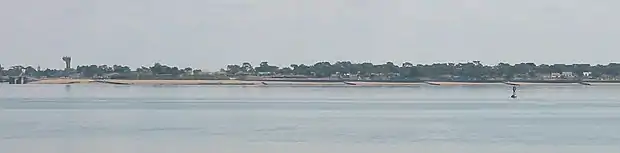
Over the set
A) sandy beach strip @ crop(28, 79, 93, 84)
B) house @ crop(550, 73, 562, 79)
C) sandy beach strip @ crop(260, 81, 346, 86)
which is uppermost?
house @ crop(550, 73, 562, 79)

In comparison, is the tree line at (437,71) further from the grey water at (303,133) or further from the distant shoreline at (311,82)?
the grey water at (303,133)

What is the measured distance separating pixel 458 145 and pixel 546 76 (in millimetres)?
161759

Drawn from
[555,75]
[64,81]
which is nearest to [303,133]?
[64,81]

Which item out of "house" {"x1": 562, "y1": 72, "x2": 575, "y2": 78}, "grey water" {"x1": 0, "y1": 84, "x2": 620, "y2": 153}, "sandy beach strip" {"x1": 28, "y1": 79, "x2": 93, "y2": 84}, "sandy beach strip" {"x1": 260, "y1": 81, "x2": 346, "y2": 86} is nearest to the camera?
"grey water" {"x1": 0, "y1": 84, "x2": 620, "y2": 153}

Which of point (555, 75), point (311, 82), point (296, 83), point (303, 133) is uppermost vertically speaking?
point (555, 75)

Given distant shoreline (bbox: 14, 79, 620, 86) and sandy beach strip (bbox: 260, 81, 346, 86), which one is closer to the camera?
distant shoreline (bbox: 14, 79, 620, 86)

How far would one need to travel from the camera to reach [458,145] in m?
33.1

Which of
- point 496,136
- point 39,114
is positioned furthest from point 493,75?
point 496,136

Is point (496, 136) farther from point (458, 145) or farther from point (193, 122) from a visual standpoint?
point (193, 122)

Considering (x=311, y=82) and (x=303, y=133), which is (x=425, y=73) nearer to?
(x=311, y=82)

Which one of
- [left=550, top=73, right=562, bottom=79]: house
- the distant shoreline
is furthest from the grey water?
[left=550, top=73, right=562, bottom=79]: house

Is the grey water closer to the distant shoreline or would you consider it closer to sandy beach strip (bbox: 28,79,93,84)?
the distant shoreline

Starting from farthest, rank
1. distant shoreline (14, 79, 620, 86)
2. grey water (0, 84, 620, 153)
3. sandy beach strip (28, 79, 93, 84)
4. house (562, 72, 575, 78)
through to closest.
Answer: house (562, 72, 575, 78), sandy beach strip (28, 79, 93, 84), distant shoreline (14, 79, 620, 86), grey water (0, 84, 620, 153)

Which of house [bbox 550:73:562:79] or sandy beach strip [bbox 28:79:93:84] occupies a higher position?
house [bbox 550:73:562:79]
